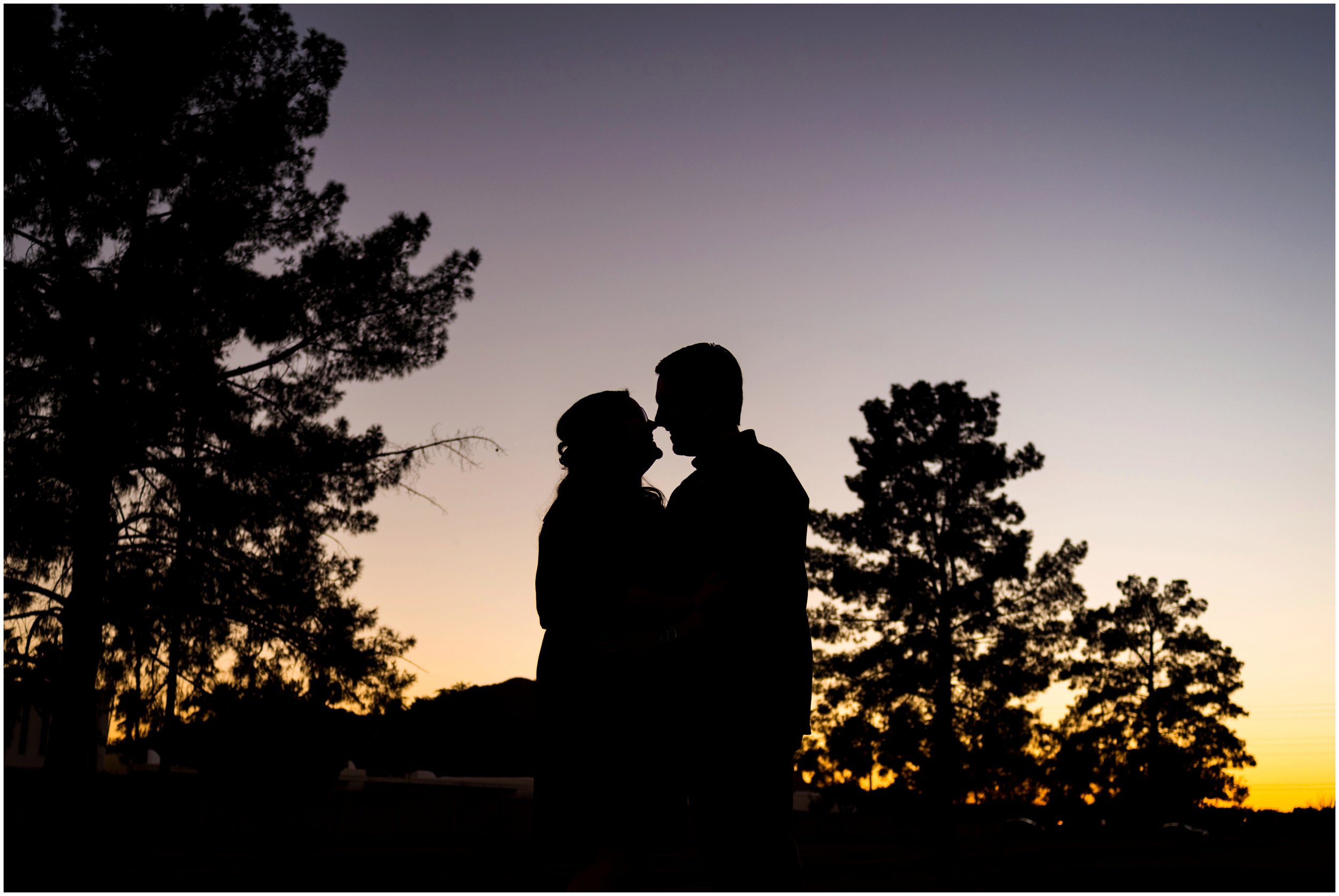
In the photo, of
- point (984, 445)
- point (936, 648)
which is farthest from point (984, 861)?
point (984, 445)

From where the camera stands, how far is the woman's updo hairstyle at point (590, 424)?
3244 mm

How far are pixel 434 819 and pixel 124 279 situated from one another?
14.5 metres

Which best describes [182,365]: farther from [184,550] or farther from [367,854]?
[367,854]

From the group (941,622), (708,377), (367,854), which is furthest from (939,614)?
(708,377)

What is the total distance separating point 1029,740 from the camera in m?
25.3

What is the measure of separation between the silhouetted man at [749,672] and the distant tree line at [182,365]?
10.5 meters

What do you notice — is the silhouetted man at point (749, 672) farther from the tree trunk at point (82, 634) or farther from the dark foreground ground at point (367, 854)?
the tree trunk at point (82, 634)

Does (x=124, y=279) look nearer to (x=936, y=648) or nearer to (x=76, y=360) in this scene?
(x=76, y=360)

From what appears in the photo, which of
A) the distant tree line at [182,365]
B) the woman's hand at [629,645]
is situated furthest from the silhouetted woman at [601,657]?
the distant tree line at [182,365]

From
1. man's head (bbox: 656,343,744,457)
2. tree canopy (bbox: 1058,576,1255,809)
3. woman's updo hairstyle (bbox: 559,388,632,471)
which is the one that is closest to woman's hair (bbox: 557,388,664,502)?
woman's updo hairstyle (bbox: 559,388,632,471)

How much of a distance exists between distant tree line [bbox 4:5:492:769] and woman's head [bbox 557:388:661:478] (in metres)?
10.0

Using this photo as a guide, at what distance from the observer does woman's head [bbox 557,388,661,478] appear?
322 centimetres

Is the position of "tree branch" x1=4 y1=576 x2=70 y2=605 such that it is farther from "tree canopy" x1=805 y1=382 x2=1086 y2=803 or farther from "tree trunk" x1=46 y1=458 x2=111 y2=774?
"tree canopy" x1=805 y1=382 x2=1086 y2=803

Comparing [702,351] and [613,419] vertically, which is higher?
[702,351]
